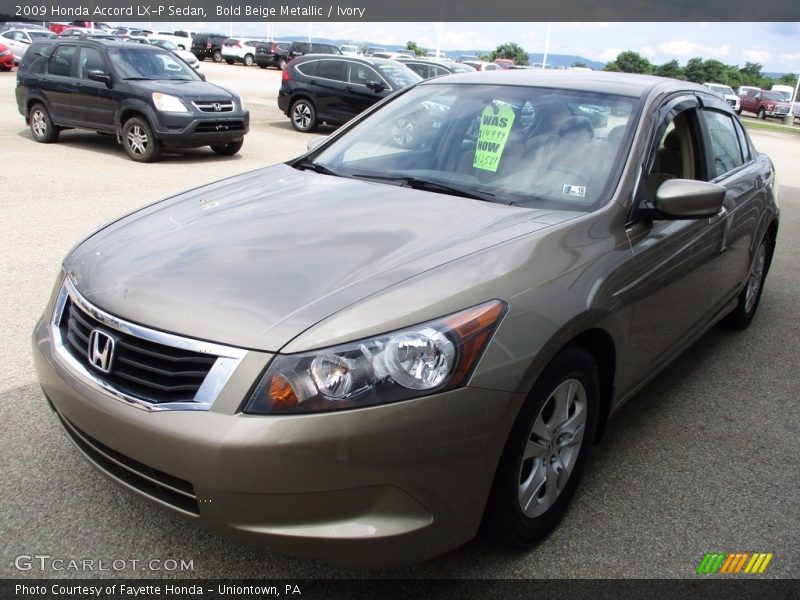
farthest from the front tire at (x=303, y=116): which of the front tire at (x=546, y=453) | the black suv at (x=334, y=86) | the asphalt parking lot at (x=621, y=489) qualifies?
the front tire at (x=546, y=453)

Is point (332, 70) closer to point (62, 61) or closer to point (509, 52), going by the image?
point (62, 61)

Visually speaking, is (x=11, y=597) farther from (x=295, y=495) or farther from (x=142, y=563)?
(x=295, y=495)

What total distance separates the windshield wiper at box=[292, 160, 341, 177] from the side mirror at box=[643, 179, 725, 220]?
4.87 ft

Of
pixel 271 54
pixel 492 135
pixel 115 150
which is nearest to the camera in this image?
pixel 492 135

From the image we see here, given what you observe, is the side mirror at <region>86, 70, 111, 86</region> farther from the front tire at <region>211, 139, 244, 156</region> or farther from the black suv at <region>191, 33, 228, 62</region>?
the black suv at <region>191, 33, 228, 62</region>

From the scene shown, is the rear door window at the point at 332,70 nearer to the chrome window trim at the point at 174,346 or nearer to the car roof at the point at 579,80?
the car roof at the point at 579,80

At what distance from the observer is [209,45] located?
45.1 metres

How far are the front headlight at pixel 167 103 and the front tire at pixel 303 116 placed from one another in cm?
512

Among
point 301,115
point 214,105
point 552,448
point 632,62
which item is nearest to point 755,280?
point 552,448

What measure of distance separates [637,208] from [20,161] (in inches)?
393

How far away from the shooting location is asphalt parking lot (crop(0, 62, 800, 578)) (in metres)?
2.48

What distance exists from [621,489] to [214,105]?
32.3 feet

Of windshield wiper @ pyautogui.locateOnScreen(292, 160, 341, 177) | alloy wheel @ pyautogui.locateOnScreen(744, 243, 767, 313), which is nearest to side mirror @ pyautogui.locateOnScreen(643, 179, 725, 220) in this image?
windshield wiper @ pyautogui.locateOnScreen(292, 160, 341, 177)

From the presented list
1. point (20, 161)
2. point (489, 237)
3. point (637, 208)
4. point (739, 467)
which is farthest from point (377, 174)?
point (20, 161)
